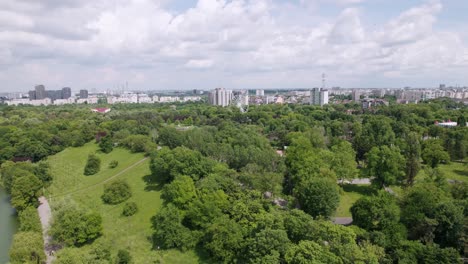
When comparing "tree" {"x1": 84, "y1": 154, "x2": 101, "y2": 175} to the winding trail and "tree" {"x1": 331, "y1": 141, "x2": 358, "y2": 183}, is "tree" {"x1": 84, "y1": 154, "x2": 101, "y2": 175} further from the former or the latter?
"tree" {"x1": 331, "y1": 141, "x2": 358, "y2": 183}

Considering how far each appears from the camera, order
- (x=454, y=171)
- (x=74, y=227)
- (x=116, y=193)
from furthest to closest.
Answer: (x=454, y=171)
(x=116, y=193)
(x=74, y=227)

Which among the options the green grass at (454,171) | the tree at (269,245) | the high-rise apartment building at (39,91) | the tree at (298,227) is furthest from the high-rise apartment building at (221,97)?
the tree at (269,245)

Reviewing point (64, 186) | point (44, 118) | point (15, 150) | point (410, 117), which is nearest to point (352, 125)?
point (410, 117)

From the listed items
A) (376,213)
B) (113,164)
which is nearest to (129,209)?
(113,164)

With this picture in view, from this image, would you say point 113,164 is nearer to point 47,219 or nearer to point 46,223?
point 47,219

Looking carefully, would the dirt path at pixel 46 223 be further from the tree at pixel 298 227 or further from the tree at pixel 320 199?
the tree at pixel 320 199

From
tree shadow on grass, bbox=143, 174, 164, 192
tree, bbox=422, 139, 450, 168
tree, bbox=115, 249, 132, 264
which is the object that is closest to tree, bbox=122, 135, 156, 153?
tree shadow on grass, bbox=143, 174, 164, 192
